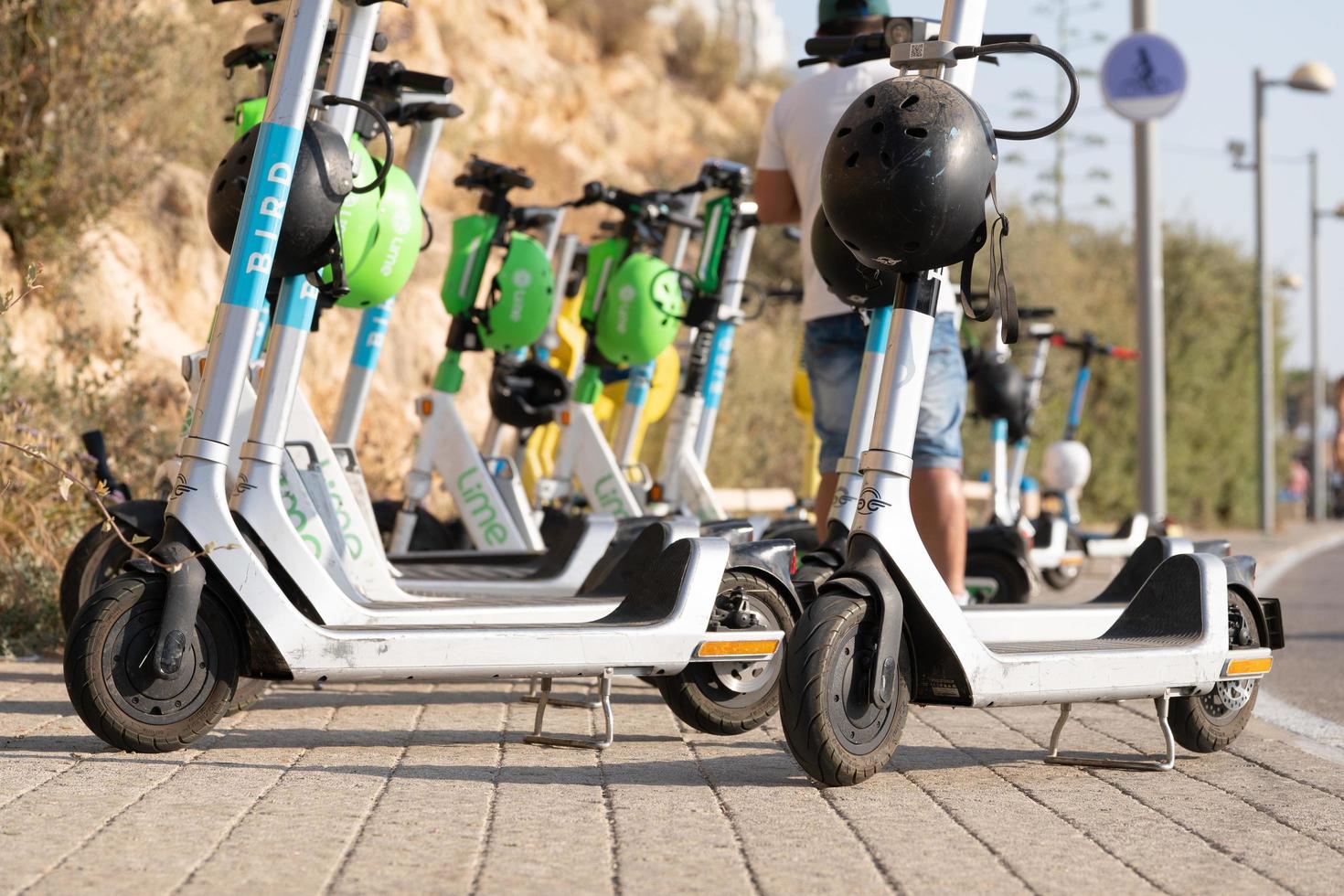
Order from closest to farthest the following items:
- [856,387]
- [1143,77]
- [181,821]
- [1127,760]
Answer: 1. [181,821]
2. [1127,760]
3. [856,387]
4. [1143,77]

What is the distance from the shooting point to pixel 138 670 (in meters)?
3.92

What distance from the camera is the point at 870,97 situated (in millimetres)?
3955

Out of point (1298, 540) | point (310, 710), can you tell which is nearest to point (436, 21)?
point (1298, 540)

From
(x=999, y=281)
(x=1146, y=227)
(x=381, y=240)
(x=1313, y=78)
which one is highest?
(x=1313, y=78)

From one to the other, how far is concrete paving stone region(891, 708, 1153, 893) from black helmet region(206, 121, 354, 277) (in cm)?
194

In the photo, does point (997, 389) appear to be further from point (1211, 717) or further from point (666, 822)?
point (666, 822)

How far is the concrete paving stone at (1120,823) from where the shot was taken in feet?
10.1

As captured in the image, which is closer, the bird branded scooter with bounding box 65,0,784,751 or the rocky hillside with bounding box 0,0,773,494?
the bird branded scooter with bounding box 65,0,784,751

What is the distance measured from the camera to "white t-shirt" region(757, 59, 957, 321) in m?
5.66

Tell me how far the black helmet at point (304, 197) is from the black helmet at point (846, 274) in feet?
3.96

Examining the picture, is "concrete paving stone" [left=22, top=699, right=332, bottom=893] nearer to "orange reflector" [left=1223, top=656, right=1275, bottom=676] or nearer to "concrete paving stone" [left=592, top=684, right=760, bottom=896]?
"concrete paving stone" [left=592, top=684, right=760, bottom=896]

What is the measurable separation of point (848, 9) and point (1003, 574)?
364cm

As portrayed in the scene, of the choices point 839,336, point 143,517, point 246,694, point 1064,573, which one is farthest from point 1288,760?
point 1064,573

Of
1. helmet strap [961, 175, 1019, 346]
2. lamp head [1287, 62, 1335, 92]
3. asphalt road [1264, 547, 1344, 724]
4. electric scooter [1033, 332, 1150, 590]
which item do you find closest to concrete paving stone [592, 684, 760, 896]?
helmet strap [961, 175, 1019, 346]
